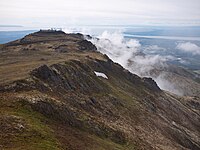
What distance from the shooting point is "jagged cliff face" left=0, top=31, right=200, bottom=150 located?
43391 mm

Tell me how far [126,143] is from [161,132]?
29.3 meters

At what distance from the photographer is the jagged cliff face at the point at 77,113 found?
142 feet

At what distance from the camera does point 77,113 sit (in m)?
59.0

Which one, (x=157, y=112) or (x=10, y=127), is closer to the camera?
(x=10, y=127)

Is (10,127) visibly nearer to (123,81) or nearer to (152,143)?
(152,143)

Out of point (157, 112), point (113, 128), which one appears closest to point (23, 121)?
point (113, 128)

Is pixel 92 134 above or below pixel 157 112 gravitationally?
above

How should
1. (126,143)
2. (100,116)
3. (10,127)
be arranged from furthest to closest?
(100,116), (126,143), (10,127)

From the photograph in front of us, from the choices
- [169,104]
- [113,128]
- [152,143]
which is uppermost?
[113,128]

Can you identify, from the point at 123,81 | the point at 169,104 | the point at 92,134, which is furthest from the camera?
the point at 169,104

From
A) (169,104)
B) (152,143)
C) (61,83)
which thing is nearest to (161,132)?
(152,143)

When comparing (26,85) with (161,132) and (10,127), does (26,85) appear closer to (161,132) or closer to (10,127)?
(10,127)

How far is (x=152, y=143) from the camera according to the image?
237ft

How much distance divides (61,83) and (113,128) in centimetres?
1885
